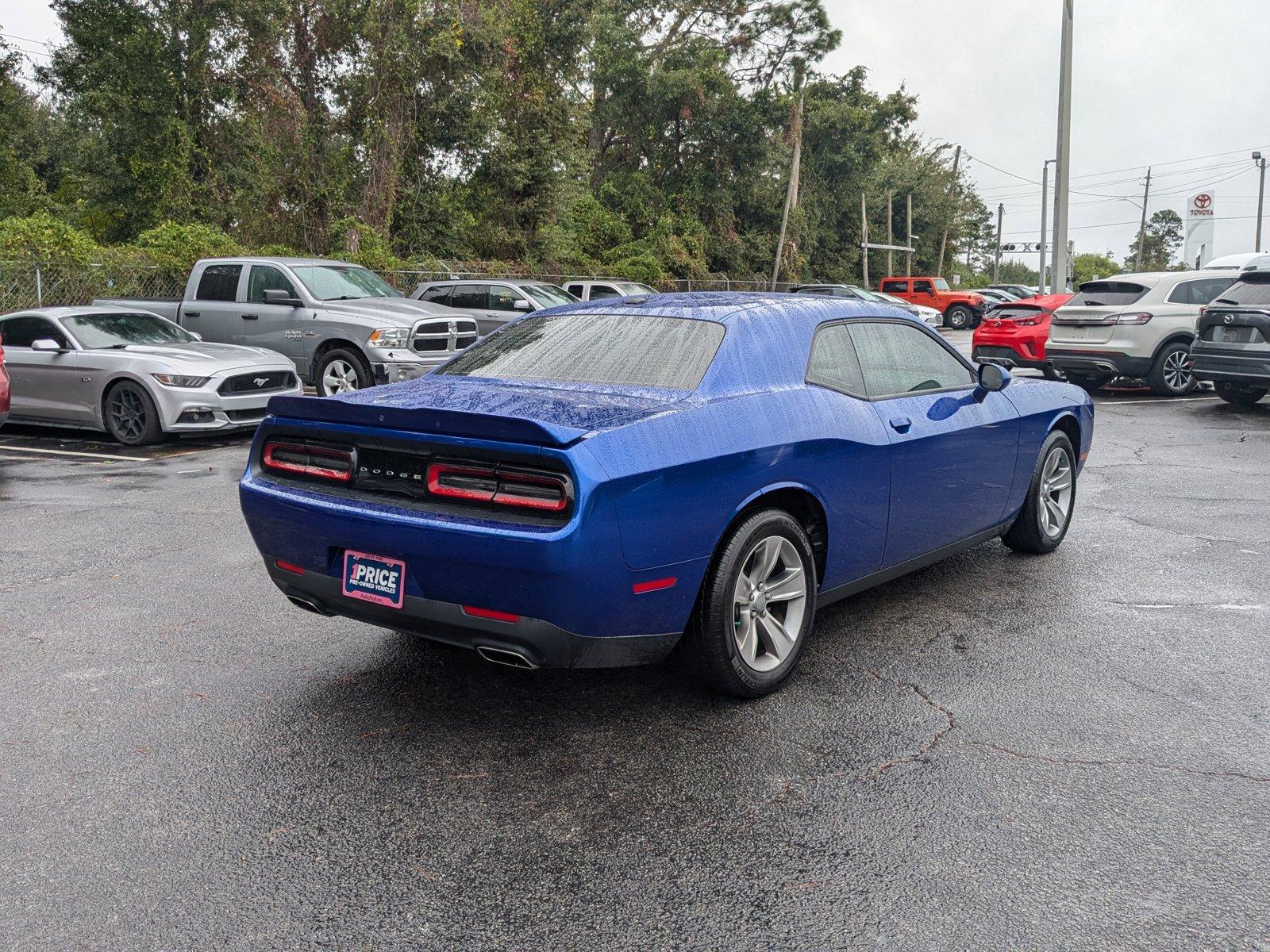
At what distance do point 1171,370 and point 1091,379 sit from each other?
1.34 metres

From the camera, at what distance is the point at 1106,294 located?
51.4ft

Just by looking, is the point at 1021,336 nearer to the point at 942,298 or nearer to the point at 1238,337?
the point at 1238,337

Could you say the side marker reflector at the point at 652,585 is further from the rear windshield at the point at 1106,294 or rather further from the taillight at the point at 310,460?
the rear windshield at the point at 1106,294

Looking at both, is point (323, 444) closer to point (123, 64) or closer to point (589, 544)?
point (589, 544)

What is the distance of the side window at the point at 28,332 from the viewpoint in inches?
453

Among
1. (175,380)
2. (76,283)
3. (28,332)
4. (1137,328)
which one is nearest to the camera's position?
(175,380)

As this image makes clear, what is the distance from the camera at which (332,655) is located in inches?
188

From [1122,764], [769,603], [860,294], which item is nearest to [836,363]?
[769,603]

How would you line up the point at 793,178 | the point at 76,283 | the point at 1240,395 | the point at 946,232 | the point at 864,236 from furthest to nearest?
the point at 946,232 → the point at 864,236 → the point at 793,178 → the point at 76,283 → the point at 1240,395

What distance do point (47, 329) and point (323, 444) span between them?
29.6ft

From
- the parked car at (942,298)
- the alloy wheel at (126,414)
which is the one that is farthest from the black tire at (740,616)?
the parked car at (942,298)

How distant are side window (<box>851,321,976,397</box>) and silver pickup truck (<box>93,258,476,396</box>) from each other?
8.42 meters

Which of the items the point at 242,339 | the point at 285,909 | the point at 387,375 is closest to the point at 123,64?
the point at 242,339

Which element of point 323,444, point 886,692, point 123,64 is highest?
point 123,64
